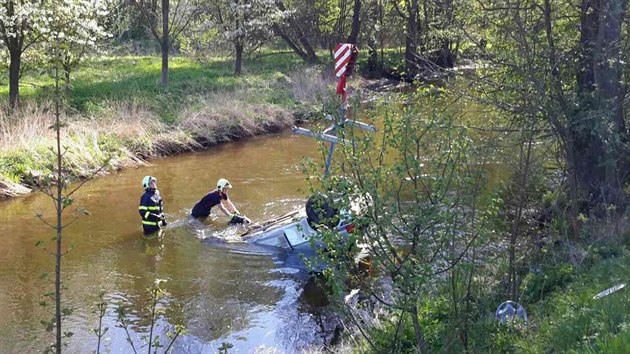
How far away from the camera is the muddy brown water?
8156 millimetres

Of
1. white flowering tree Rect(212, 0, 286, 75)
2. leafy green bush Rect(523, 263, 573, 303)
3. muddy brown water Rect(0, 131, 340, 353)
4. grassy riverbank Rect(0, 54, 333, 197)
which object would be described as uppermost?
white flowering tree Rect(212, 0, 286, 75)

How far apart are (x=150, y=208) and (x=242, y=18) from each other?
18.7 m

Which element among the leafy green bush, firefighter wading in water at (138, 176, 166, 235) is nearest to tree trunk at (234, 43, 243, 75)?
firefighter wading in water at (138, 176, 166, 235)

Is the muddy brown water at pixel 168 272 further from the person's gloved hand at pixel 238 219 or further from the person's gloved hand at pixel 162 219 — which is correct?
the person's gloved hand at pixel 238 219

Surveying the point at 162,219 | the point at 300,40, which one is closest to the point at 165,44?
the point at 162,219

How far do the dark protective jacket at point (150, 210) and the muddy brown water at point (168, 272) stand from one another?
297mm

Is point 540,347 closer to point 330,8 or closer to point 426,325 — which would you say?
point 426,325

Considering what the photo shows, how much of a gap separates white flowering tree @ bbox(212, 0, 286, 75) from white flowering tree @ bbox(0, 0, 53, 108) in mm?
11195

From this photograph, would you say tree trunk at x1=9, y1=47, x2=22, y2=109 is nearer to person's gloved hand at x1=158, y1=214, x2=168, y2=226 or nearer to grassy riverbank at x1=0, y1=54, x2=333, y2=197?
grassy riverbank at x1=0, y1=54, x2=333, y2=197

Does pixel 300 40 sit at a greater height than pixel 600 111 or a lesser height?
lesser

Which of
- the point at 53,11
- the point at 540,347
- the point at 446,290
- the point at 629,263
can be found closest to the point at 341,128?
the point at 446,290

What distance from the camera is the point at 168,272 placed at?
33.9 ft

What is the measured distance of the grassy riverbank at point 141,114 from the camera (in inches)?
604

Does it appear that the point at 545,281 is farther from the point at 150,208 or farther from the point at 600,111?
the point at 150,208
